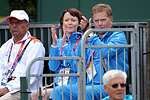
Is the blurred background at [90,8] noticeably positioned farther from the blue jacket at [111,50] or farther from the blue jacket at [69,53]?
the blue jacket at [69,53]

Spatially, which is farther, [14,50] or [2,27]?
[2,27]

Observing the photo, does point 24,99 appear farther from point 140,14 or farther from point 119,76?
point 140,14

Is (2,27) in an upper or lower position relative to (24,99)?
upper

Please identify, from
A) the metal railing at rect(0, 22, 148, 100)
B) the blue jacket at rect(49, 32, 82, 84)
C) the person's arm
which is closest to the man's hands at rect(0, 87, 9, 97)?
the blue jacket at rect(49, 32, 82, 84)

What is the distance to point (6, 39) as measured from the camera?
8242mm

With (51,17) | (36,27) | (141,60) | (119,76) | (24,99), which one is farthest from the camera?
(51,17)

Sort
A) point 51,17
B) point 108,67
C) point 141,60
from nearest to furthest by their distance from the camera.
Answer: point 108,67, point 141,60, point 51,17

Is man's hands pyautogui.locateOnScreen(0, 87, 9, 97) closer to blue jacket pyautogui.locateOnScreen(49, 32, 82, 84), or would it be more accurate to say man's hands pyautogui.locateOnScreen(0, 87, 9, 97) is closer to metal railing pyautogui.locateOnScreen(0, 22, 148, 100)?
blue jacket pyautogui.locateOnScreen(49, 32, 82, 84)

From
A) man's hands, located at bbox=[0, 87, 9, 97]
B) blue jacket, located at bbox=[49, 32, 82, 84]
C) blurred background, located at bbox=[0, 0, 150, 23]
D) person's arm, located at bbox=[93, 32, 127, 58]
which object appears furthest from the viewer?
blurred background, located at bbox=[0, 0, 150, 23]

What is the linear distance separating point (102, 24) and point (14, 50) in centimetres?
182

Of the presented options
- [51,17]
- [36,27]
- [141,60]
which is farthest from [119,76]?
[51,17]

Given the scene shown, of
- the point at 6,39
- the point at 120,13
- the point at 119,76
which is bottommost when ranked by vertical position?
the point at 119,76

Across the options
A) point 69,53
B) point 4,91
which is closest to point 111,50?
point 69,53

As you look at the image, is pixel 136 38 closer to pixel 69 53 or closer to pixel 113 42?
pixel 113 42
